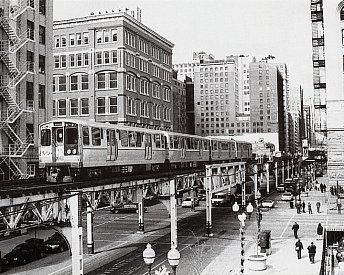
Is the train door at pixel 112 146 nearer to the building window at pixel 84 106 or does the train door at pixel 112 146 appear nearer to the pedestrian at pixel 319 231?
the pedestrian at pixel 319 231

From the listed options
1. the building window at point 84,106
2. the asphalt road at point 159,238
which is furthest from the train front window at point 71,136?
the building window at point 84,106

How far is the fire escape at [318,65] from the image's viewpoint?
6738 cm

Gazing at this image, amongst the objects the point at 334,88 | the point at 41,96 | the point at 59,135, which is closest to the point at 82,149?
the point at 59,135

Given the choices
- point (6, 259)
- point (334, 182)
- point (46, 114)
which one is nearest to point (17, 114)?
point (46, 114)

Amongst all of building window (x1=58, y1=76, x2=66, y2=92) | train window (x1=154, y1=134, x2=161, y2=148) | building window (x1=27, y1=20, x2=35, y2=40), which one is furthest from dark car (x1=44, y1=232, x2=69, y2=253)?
building window (x1=58, y1=76, x2=66, y2=92)

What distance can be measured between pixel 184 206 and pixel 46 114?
75.0 ft

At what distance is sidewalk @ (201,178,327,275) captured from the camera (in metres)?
28.6

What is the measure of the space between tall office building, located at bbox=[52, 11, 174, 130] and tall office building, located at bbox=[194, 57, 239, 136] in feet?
369

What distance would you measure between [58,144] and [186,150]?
63.9 ft

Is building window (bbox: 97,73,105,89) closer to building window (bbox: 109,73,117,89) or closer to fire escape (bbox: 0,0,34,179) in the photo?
building window (bbox: 109,73,117,89)

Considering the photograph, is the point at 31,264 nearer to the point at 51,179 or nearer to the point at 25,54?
the point at 51,179

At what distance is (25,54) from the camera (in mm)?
44844

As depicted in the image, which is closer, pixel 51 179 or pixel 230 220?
pixel 51 179

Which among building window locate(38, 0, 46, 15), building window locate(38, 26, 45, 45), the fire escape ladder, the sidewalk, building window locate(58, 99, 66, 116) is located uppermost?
building window locate(38, 0, 46, 15)
